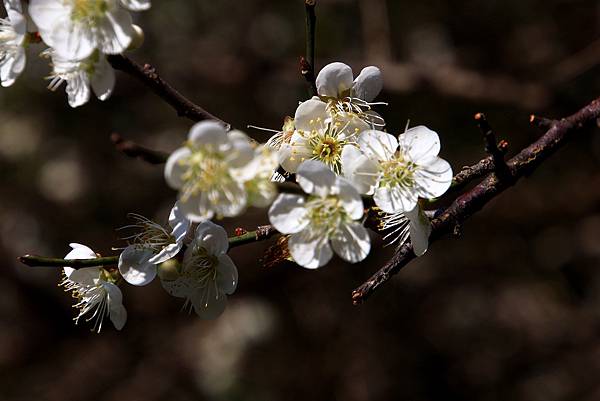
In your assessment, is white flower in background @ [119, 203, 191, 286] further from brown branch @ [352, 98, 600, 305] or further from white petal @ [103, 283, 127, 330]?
brown branch @ [352, 98, 600, 305]

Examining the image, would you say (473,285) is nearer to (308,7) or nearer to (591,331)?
(591,331)

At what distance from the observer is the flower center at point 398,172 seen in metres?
1.15


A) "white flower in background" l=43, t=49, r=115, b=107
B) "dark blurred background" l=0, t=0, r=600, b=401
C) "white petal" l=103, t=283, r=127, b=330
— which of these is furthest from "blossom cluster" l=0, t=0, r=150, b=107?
"dark blurred background" l=0, t=0, r=600, b=401

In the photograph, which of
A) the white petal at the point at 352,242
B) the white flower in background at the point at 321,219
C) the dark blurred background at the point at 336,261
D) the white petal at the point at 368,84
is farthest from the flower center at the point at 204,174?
the dark blurred background at the point at 336,261

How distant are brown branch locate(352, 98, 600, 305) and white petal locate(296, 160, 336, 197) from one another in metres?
0.18

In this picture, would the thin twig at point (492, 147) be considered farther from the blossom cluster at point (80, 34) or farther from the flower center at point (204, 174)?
the blossom cluster at point (80, 34)

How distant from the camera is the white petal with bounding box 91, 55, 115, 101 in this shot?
1.14 meters

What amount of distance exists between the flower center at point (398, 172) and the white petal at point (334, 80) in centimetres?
20

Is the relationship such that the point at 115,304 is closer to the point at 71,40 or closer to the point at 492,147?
the point at 71,40

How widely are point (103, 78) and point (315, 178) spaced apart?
0.40 m

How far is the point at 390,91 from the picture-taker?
3.05 metres

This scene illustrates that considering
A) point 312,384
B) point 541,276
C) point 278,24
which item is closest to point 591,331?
point 541,276

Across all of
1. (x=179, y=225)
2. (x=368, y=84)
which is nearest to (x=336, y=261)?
(x=368, y=84)

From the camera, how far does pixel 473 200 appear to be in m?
1.24
